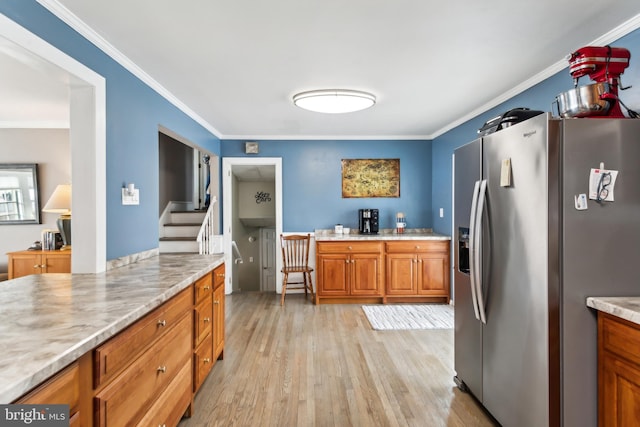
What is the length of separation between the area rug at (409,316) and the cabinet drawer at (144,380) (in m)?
2.36

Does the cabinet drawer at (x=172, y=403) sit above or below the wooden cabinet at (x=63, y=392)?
below

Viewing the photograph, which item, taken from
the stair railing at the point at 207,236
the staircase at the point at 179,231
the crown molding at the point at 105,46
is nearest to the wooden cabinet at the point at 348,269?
the stair railing at the point at 207,236

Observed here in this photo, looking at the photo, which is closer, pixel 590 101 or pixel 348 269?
pixel 590 101

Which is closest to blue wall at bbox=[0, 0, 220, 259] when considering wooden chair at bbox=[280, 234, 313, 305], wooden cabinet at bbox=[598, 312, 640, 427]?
wooden chair at bbox=[280, 234, 313, 305]

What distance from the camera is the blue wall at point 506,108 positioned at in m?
2.04

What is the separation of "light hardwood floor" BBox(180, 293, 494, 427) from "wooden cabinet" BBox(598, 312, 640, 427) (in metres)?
0.75

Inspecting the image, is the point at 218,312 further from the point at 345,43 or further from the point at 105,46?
the point at 345,43

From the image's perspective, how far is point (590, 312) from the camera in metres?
1.62

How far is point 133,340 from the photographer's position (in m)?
1.39

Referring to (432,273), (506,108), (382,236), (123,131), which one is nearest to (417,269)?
(432,273)

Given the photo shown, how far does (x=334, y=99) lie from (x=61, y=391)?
2.81m

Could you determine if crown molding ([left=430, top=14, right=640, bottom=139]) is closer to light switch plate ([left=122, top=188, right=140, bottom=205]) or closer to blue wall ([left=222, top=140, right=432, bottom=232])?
blue wall ([left=222, top=140, right=432, bottom=232])

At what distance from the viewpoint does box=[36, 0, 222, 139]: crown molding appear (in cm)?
182

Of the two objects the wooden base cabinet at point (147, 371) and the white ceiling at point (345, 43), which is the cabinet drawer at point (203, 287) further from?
the white ceiling at point (345, 43)
